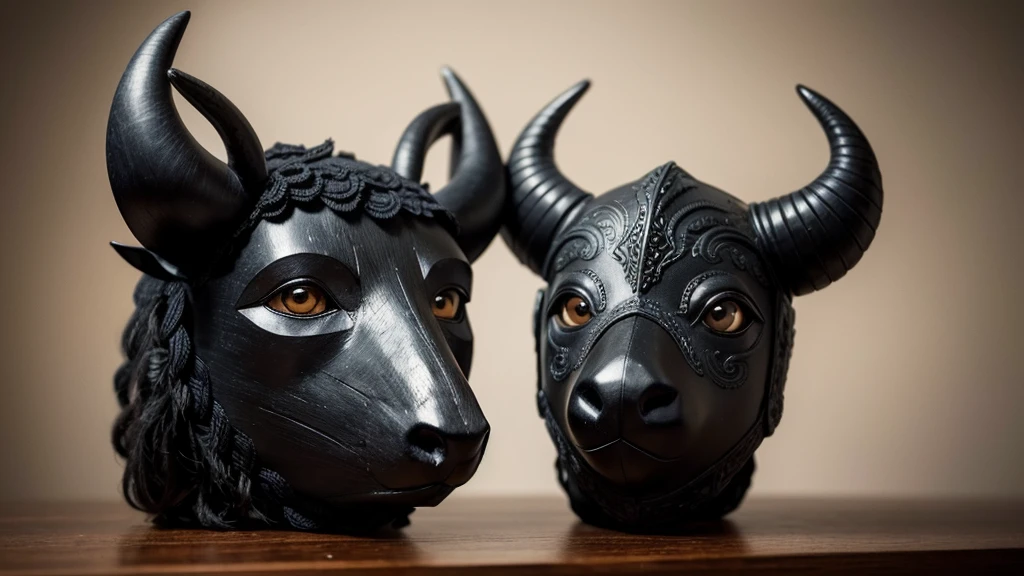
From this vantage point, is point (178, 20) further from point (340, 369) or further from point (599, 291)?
point (599, 291)

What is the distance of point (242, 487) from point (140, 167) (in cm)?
45

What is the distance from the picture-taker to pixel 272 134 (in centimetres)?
239

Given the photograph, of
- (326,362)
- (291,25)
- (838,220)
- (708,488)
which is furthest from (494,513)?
(291,25)

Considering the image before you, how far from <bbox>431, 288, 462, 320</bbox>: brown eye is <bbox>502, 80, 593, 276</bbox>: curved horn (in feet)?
0.89

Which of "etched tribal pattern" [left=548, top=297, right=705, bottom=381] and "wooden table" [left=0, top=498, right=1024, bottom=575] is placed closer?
"wooden table" [left=0, top=498, right=1024, bottom=575]

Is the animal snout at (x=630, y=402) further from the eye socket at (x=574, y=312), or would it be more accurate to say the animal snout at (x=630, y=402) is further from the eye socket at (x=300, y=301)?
the eye socket at (x=300, y=301)

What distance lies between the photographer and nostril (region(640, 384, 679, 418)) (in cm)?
148

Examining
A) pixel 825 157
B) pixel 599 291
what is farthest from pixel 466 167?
pixel 825 157

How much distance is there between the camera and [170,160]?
1.42m

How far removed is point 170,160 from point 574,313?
63cm

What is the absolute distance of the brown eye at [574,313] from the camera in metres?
1.64

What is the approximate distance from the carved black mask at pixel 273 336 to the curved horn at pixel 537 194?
33 cm

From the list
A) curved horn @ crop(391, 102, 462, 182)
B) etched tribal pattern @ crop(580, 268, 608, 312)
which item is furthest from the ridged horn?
etched tribal pattern @ crop(580, 268, 608, 312)

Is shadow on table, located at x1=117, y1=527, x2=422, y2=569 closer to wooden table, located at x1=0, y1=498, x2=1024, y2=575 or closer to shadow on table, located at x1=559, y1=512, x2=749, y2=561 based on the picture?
wooden table, located at x1=0, y1=498, x2=1024, y2=575
